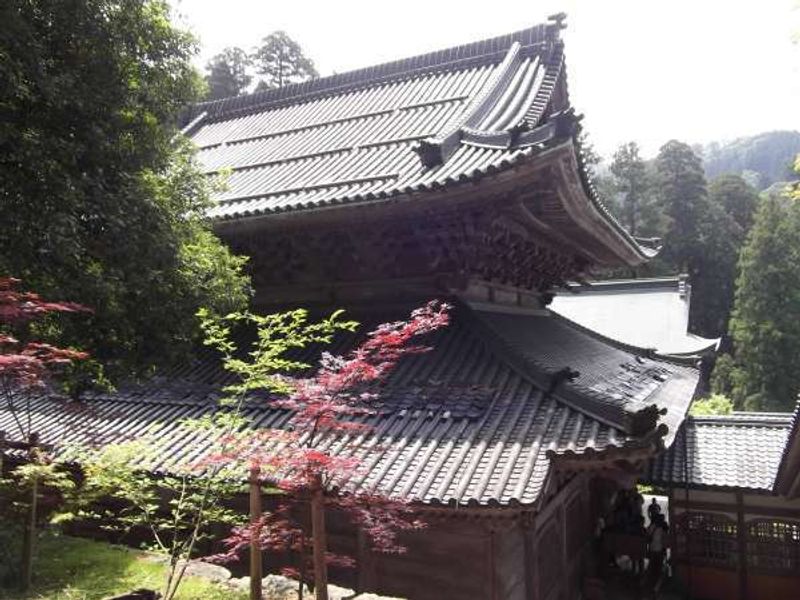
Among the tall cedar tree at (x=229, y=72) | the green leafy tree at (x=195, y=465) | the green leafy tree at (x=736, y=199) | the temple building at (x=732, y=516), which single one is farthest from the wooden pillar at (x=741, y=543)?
the green leafy tree at (x=736, y=199)

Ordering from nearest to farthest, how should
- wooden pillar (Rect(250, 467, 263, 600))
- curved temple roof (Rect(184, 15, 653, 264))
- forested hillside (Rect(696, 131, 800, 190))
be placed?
wooden pillar (Rect(250, 467, 263, 600))
curved temple roof (Rect(184, 15, 653, 264))
forested hillside (Rect(696, 131, 800, 190))

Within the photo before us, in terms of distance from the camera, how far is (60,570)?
5684mm

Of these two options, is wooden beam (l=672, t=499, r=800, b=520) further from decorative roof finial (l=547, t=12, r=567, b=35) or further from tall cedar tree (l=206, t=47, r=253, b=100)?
tall cedar tree (l=206, t=47, r=253, b=100)

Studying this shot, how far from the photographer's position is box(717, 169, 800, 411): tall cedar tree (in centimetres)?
3077

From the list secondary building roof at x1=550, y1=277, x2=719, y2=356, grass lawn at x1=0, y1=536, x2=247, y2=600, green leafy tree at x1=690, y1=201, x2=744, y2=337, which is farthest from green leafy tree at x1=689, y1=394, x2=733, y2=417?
green leafy tree at x1=690, y1=201, x2=744, y2=337

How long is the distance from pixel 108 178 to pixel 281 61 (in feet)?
149

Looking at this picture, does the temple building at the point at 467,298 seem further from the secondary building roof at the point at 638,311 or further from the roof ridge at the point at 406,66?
the secondary building roof at the point at 638,311

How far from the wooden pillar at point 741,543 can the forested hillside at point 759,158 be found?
103 metres

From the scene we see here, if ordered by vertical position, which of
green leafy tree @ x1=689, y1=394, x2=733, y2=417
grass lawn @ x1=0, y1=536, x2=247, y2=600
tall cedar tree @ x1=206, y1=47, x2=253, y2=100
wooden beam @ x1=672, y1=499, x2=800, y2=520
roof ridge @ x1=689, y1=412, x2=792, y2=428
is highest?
tall cedar tree @ x1=206, y1=47, x2=253, y2=100

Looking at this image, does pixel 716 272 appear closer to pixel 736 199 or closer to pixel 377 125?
pixel 736 199

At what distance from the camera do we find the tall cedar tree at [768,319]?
30766mm

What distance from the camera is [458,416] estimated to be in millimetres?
5934

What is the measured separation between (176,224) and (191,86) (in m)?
1.61

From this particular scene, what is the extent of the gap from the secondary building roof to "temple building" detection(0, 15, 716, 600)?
48.7 ft
